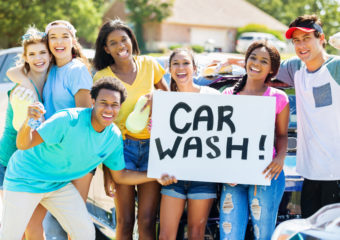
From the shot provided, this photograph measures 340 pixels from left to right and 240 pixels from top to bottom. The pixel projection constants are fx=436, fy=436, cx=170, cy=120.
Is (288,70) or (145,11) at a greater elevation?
(145,11)

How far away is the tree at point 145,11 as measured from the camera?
3981 cm

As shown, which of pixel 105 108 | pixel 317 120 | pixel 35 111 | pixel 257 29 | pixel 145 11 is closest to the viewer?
pixel 35 111

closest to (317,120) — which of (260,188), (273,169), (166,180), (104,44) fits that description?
(273,169)

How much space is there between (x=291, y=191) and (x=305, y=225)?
41.5 inches

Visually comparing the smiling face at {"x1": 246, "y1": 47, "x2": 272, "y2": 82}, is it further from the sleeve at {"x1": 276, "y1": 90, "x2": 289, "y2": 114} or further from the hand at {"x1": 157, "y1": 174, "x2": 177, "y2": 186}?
the hand at {"x1": 157, "y1": 174, "x2": 177, "y2": 186}

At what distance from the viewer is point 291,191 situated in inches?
132

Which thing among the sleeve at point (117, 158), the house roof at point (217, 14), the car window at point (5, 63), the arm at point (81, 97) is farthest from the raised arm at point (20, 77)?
the house roof at point (217, 14)

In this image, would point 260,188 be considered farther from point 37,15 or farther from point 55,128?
point 37,15

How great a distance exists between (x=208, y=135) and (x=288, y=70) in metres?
0.99

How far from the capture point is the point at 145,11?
40.4 meters

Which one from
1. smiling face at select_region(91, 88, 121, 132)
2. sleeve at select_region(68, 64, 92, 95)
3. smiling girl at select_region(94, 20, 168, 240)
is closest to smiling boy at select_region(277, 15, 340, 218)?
smiling girl at select_region(94, 20, 168, 240)

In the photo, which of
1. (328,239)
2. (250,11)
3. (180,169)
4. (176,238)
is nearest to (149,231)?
(176,238)

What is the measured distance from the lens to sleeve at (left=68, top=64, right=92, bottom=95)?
326cm

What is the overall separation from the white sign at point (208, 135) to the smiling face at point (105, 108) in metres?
0.30
